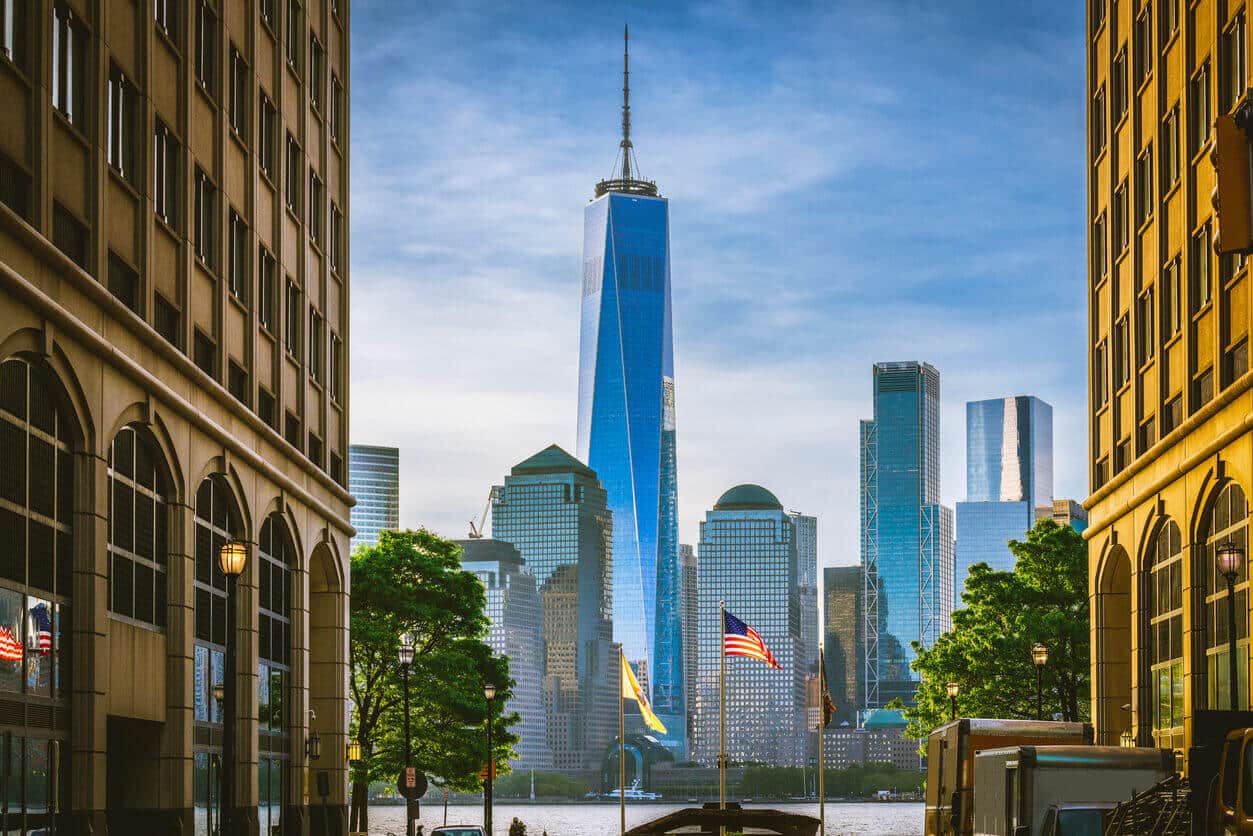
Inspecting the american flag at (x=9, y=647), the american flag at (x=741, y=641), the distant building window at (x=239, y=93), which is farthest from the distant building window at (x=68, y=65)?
the american flag at (x=741, y=641)

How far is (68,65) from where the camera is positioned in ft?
114

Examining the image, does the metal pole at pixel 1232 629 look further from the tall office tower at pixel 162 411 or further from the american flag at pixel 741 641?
the american flag at pixel 741 641

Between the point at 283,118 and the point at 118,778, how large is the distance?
21.9m

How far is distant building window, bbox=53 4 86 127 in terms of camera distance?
112 feet

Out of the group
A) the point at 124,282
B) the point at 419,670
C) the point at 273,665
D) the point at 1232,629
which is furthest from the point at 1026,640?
the point at 124,282

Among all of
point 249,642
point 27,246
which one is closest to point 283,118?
point 249,642

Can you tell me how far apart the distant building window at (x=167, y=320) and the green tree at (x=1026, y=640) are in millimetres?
44912

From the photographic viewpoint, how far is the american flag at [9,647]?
1213 inches

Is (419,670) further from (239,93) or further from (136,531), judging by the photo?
(136,531)

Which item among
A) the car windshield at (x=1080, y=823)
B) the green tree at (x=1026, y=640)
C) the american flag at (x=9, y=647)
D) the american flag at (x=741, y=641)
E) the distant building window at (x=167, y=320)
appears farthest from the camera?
the green tree at (x=1026, y=640)

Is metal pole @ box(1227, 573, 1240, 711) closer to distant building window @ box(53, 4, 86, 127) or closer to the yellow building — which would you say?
the yellow building

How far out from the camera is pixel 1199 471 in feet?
156

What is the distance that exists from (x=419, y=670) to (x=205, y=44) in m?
38.5

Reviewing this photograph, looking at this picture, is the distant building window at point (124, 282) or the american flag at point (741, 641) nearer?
the distant building window at point (124, 282)
